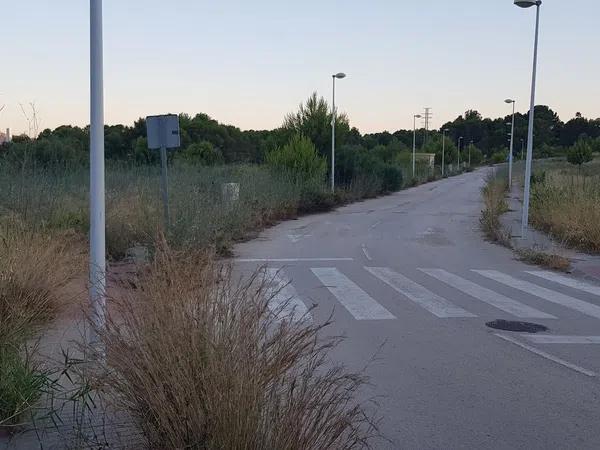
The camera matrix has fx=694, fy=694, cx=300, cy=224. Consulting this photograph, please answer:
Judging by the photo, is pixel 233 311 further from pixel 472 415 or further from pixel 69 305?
pixel 69 305

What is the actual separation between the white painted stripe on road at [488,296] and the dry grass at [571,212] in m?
5.15

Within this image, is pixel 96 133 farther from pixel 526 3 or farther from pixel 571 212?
pixel 571 212

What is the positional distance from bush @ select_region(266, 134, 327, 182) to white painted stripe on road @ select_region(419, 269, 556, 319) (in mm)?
21205

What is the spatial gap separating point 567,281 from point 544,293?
163cm

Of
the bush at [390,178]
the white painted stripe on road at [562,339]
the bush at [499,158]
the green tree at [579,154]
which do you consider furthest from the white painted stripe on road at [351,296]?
the bush at [499,158]

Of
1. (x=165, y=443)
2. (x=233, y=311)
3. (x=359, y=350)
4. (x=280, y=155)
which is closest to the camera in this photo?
(x=165, y=443)

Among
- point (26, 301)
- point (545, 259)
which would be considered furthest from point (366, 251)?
point (26, 301)

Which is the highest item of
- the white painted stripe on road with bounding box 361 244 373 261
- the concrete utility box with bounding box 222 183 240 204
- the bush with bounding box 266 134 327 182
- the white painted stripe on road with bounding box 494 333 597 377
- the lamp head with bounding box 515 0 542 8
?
the lamp head with bounding box 515 0 542 8

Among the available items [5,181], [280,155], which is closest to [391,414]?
[5,181]

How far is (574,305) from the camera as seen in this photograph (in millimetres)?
10430

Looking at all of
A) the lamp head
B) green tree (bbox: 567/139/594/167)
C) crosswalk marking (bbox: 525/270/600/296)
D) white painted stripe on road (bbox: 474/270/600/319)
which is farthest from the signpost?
green tree (bbox: 567/139/594/167)

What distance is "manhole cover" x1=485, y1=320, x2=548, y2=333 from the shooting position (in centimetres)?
865

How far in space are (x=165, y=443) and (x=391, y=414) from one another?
7.49 ft

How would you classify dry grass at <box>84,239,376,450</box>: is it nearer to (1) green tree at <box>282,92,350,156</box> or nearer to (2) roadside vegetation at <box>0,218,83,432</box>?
(2) roadside vegetation at <box>0,218,83,432</box>
